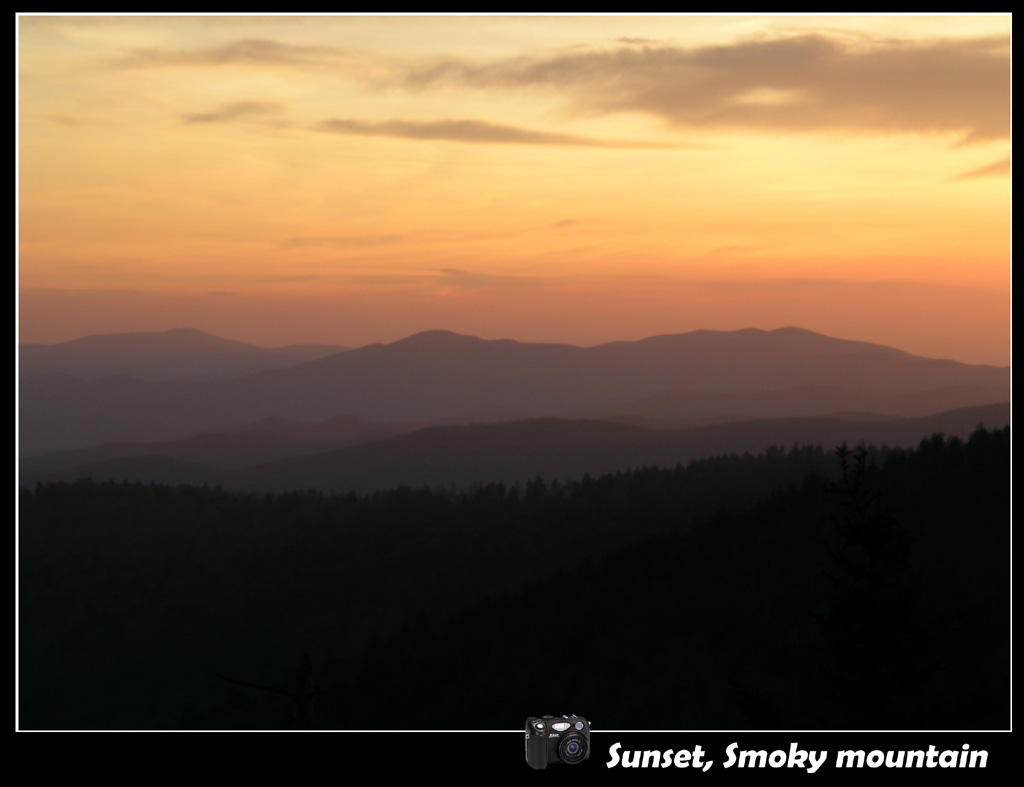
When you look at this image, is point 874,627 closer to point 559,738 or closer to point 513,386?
point 559,738

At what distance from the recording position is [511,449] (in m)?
13.6

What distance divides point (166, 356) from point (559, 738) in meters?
8.18

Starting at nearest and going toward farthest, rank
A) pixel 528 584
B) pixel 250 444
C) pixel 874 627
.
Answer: pixel 874 627 → pixel 250 444 → pixel 528 584

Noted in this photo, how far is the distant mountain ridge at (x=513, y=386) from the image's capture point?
12.2m

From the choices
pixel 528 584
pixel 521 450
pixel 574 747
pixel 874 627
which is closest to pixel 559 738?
pixel 574 747

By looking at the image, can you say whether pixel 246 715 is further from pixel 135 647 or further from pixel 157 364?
pixel 157 364

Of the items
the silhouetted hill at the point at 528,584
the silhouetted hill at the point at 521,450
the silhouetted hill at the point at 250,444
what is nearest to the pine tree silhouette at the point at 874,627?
the silhouetted hill at the point at 521,450

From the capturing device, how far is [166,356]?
13.1 meters

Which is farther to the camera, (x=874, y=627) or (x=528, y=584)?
(x=528, y=584)

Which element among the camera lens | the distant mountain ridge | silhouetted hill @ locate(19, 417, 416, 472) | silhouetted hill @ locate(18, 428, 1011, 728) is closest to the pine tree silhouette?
the distant mountain ridge

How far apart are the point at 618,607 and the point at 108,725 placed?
18.3 metres

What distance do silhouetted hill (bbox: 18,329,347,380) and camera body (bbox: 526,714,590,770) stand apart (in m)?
5.90

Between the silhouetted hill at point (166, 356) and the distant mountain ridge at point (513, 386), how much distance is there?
24 cm

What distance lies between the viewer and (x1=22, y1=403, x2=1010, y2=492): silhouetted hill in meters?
13.2
